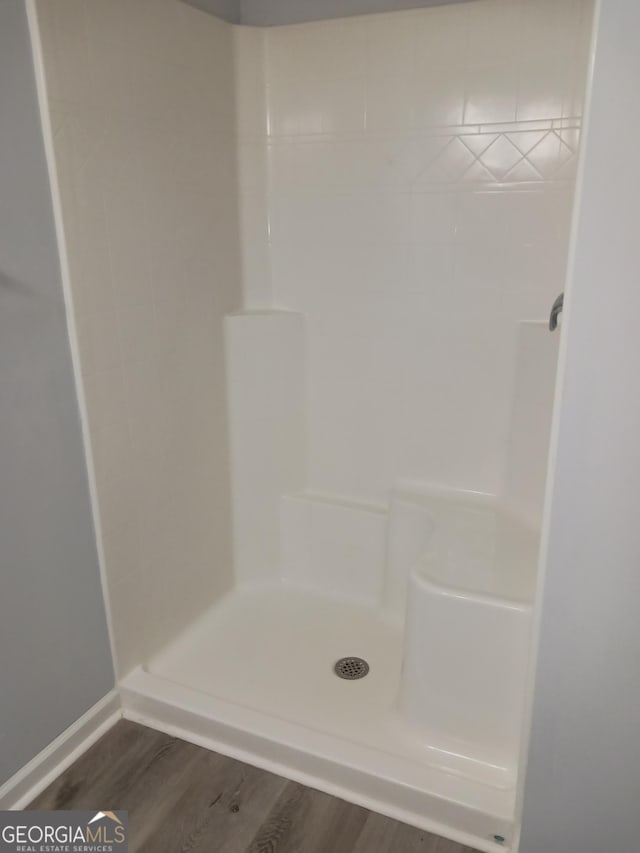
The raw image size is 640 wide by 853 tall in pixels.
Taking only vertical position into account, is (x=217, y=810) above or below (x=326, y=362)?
below

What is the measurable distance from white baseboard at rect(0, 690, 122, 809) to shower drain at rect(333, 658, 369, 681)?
2.07 feet

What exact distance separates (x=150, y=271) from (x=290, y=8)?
995mm

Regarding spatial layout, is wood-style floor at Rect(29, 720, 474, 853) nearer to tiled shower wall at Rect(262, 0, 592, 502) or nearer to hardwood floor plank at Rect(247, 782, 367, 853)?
hardwood floor plank at Rect(247, 782, 367, 853)

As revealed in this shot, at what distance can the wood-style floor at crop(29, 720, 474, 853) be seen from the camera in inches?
57.4

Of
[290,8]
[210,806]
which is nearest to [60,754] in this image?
[210,806]

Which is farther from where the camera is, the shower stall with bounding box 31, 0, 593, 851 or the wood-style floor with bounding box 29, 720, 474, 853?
the shower stall with bounding box 31, 0, 593, 851

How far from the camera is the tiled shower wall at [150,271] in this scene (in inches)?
60.6

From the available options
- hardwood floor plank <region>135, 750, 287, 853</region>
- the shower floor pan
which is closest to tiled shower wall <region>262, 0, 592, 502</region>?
the shower floor pan

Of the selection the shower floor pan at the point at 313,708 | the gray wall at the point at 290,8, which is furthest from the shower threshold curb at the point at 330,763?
the gray wall at the point at 290,8

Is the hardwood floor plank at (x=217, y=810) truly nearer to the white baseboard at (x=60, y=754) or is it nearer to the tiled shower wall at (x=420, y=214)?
the white baseboard at (x=60, y=754)

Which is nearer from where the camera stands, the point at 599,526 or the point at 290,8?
the point at 599,526

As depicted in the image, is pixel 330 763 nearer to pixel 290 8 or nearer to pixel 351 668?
pixel 351 668

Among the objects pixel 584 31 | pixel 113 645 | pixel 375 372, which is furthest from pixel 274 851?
pixel 584 31

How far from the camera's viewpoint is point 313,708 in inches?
71.6
